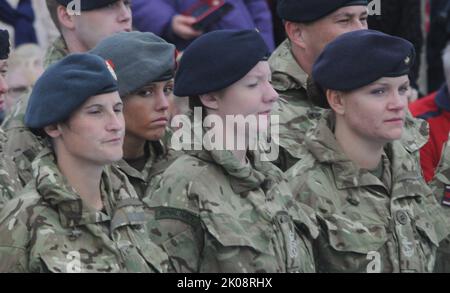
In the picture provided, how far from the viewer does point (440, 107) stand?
9820 millimetres

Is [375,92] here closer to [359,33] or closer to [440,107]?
[359,33]

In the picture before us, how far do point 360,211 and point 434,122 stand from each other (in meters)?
2.35

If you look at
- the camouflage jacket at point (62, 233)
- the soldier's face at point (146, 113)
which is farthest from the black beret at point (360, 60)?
the camouflage jacket at point (62, 233)

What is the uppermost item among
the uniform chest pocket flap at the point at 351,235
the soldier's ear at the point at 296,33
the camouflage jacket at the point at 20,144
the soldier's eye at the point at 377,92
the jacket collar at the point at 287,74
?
the soldier's eye at the point at 377,92

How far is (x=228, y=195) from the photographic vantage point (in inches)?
279

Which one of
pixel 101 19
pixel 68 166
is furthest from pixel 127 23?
pixel 68 166

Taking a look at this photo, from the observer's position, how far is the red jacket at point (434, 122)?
9188 millimetres

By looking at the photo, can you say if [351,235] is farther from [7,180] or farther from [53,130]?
[7,180]

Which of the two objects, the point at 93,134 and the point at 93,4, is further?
the point at 93,4

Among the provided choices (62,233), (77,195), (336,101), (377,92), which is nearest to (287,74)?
(336,101)

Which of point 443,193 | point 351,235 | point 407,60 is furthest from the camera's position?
point 443,193

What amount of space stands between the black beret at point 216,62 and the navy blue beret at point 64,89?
1.72ft

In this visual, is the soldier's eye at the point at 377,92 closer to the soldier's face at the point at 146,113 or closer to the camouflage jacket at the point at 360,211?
the camouflage jacket at the point at 360,211

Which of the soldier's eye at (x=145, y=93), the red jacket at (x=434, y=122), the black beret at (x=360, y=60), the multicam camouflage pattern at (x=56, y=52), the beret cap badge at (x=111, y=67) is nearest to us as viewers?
the beret cap badge at (x=111, y=67)
